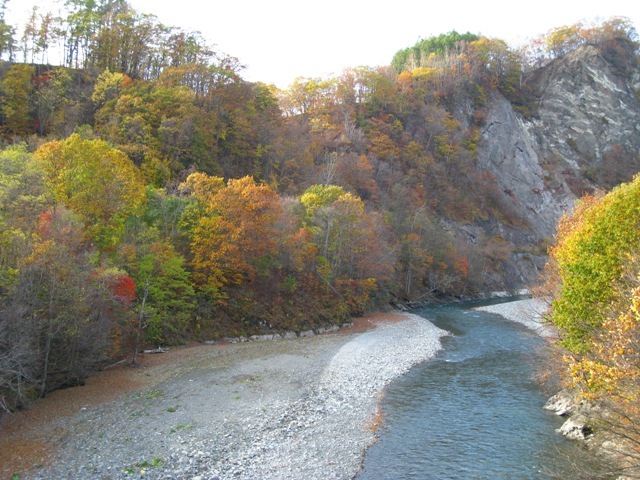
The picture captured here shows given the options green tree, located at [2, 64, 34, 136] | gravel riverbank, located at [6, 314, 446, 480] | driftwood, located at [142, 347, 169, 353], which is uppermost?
green tree, located at [2, 64, 34, 136]

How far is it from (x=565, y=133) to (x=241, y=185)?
97.1 metres

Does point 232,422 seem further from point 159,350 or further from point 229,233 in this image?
point 229,233

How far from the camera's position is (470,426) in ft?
61.6

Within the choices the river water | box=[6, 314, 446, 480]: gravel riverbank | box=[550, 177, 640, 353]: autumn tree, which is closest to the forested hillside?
box=[6, 314, 446, 480]: gravel riverbank

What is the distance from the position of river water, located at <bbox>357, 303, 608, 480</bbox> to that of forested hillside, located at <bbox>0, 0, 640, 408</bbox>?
508 inches

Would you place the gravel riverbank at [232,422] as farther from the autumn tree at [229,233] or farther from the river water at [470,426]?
the autumn tree at [229,233]

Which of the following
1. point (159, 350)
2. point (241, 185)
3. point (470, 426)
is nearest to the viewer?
point (470, 426)

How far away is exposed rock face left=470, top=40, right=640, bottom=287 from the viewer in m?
99.5

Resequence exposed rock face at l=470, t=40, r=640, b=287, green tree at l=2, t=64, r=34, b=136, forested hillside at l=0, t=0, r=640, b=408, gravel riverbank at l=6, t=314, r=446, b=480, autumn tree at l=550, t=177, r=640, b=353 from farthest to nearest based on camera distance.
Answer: exposed rock face at l=470, t=40, r=640, b=287, green tree at l=2, t=64, r=34, b=136, forested hillside at l=0, t=0, r=640, b=408, autumn tree at l=550, t=177, r=640, b=353, gravel riverbank at l=6, t=314, r=446, b=480

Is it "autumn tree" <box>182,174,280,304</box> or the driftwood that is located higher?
"autumn tree" <box>182,174,280,304</box>

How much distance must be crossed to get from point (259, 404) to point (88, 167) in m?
18.4

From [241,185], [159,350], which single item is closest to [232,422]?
[159,350]

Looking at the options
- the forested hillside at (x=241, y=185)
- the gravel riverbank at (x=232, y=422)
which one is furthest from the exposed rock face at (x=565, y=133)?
the gravel riverbank at (x=232, y=422)

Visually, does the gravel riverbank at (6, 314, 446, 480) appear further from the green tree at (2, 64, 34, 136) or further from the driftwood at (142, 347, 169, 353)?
the green tree at (2, 64, 34, 136)
